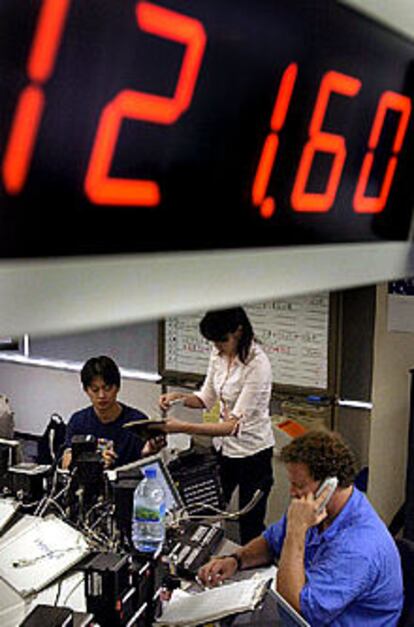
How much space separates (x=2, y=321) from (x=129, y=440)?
2.60m

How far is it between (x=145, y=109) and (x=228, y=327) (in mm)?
2854

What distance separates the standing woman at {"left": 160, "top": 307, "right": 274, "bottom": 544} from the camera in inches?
137

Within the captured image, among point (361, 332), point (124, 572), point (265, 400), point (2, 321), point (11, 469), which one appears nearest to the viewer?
point (2, 321)

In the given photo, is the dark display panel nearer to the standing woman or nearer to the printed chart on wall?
the standing woman

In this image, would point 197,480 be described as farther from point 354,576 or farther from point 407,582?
point 407,582

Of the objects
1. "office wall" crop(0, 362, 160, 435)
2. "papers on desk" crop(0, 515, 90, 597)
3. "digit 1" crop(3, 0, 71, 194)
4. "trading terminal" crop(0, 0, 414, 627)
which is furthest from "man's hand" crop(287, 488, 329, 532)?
"office wall" crop(0, 362, 160, 435)

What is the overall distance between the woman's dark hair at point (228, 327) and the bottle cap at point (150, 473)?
1115 mm

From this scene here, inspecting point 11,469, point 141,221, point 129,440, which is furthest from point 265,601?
point 141,221

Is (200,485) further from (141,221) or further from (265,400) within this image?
(141,221)

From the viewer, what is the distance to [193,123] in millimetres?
623

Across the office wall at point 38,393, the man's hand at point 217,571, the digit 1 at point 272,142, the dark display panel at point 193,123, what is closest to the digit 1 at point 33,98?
the dark display panel at point 193,123

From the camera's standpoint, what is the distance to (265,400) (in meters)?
3.58

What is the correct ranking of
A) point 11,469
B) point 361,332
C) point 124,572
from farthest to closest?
point 361,332
point 11,469
point 124,572

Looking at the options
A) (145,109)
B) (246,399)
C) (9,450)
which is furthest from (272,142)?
(246,399)
